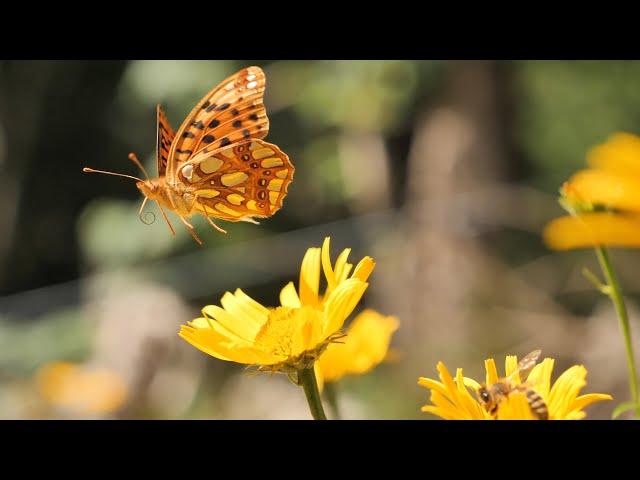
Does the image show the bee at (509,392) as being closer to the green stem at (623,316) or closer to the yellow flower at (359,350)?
the green stem at (623,316)

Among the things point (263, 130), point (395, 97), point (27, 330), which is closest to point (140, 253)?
point (27, 330)

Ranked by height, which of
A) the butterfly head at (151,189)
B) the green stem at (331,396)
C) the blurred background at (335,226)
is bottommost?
the green stem at (331,396)

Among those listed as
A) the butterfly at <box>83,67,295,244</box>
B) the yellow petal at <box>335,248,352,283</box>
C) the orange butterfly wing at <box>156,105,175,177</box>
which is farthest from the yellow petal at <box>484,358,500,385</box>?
the orange butterfly wing at <box>156,105,175,177</box>

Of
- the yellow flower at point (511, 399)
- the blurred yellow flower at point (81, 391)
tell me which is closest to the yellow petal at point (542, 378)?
the yellow flower at point (511, 399)

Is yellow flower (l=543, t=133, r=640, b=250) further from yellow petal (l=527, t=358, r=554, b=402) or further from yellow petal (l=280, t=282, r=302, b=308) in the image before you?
yellow petal (l=280, t=282, r=302, b=308)

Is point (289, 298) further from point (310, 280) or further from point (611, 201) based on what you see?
point (611, 201)

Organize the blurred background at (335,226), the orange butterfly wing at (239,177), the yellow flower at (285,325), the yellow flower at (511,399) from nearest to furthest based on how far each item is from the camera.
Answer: the yellow flower at (511,399) < the yellow flower at (285,325) < the orange butterfly wing at (239,177) < the blurred background at (335,226)

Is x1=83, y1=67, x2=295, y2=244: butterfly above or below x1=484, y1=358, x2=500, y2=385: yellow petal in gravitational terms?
above

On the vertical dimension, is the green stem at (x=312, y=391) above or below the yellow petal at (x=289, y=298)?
below
